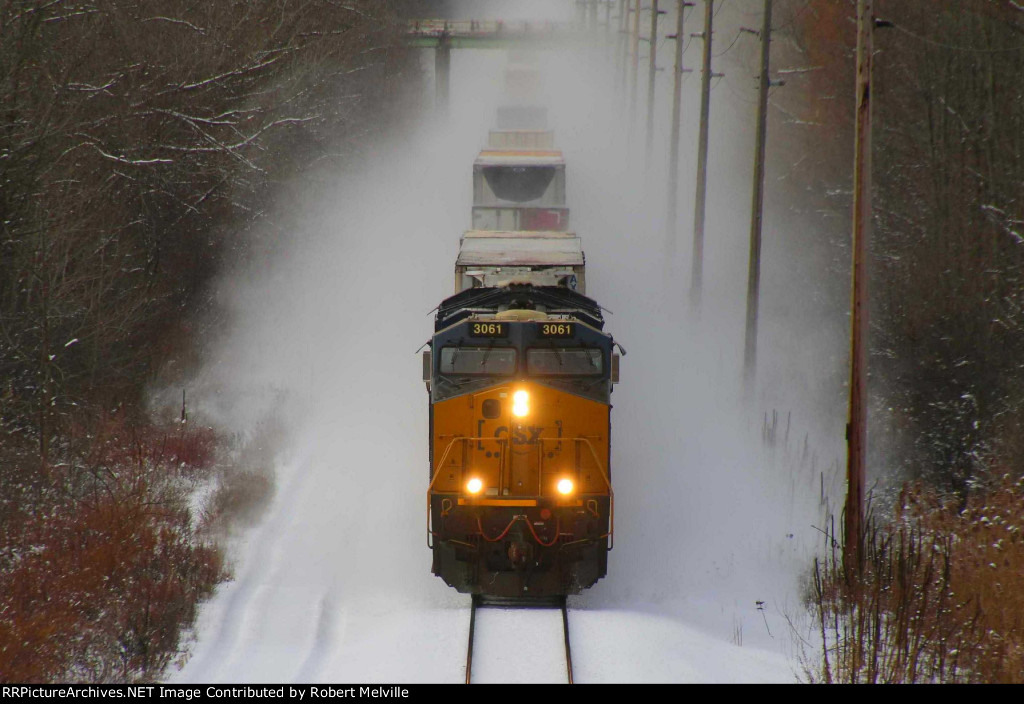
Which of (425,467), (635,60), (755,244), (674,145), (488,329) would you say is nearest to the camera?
(488,329)

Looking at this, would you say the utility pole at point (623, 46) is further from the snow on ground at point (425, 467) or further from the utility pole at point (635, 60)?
the snow on ground at point (425, 467)

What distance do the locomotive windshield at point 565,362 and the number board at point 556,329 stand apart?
19 cm

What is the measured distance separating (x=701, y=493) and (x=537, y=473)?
6324 mm

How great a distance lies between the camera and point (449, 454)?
13359 millimetres

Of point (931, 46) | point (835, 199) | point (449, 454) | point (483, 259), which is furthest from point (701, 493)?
point (835, 199)

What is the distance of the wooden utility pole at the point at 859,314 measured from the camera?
13344mm

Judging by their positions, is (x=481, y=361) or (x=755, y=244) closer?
(x=481, y=361)

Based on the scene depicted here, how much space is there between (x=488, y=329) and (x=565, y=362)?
1.08 metres

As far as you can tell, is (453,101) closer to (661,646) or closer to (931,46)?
(931,46)

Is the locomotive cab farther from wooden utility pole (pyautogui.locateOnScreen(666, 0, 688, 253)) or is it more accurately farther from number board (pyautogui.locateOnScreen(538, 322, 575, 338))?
wooden utility pole (pyautogui.locateOnScreen(666, 0, 688, 253))

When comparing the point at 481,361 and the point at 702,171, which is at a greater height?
the point at 702,171

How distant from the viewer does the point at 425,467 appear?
20.0 m

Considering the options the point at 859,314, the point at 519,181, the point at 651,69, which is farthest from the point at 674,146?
the point at 859,314

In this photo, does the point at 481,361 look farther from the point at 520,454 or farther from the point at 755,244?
the point at 755,244
